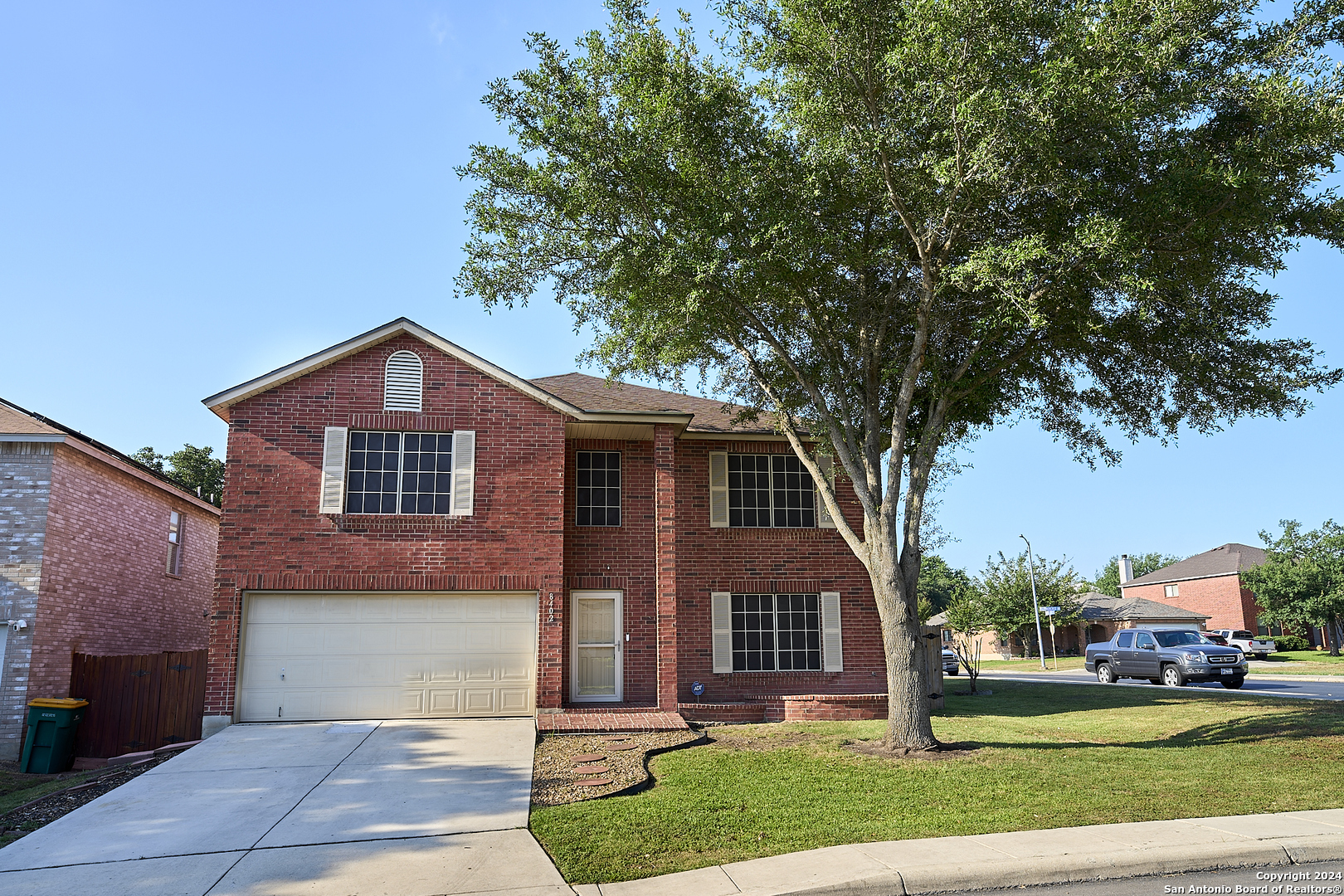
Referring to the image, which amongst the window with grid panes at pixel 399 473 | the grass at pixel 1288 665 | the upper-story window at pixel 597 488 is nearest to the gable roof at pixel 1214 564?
the grass at pixel 1288 665

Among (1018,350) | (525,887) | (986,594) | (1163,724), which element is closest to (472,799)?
(525,887)

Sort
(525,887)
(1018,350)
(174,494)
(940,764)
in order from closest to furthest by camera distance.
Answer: (525,887) < (940,764) < (1018,350) < (174,494)

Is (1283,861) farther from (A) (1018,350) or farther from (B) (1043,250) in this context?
(A) (1018,350)

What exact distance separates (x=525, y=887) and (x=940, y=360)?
9.59 metres

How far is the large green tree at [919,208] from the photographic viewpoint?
10320 millimetres

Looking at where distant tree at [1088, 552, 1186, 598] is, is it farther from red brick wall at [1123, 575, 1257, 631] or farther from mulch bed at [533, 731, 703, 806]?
mulch bed at [533, 731, 703, 806]

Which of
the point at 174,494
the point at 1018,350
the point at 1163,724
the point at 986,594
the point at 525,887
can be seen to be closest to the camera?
the point at 525,887

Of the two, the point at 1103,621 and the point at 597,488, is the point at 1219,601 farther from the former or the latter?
the point at 597,488

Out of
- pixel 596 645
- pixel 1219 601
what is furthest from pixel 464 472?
pixel 1219 601

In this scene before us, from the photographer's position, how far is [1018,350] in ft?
41.7

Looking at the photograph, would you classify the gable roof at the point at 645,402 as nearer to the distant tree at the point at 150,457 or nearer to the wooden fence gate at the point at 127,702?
the wooden fence gate at the point at 127,702

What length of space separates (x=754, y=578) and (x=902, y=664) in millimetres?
5808

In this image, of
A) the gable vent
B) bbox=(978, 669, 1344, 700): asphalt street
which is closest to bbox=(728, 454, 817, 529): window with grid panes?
the gable vent

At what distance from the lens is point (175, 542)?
19.6m
